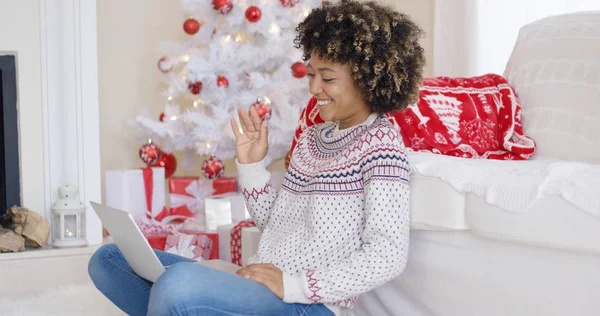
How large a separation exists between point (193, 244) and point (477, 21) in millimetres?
1403

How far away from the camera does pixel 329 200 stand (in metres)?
1.50

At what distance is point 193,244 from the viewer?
2.79m

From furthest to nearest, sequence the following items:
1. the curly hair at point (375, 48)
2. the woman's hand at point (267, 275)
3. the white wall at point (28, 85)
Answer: the white wall at point (28, 85) < the curly hair at point (375, 48) < the woman's hand at point (267, 275)

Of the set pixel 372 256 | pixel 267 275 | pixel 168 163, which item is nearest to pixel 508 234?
pixel 372 256

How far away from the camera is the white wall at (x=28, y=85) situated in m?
2.70

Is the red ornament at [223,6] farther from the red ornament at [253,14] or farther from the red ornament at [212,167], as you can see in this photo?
the red ornament at [212,167]

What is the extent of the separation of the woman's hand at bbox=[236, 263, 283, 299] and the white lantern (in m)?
1.45

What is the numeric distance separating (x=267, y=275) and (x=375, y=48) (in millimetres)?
470

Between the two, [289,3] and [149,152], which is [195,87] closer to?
[149,152]

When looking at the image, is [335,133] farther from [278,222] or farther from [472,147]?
[472,147]

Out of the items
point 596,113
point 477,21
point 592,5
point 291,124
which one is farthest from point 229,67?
point 596,113

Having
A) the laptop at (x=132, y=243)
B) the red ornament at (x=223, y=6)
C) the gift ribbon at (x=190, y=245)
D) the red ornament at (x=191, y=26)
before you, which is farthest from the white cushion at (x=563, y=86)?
the red ornament at (x=191, y=26)

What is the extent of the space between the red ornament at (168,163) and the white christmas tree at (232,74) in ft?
0.30

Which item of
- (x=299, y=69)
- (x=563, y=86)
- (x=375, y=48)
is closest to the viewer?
(x=375, y=48)
